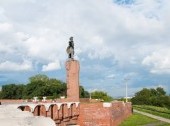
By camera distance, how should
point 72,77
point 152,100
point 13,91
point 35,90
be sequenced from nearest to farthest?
1. point 72,77
2. point 35,90
3. point 13,91
4. point 152,100

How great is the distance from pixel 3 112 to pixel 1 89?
264 ft

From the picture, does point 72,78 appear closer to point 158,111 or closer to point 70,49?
point 70,49

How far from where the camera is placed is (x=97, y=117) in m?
19.4

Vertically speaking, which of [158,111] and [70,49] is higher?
[70,49]

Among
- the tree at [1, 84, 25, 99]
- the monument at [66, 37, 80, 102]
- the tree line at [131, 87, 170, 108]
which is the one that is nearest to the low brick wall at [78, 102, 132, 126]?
the monument at [66, 37, 80, 102]

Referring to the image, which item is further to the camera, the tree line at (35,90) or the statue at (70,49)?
the tree line at (35,90)

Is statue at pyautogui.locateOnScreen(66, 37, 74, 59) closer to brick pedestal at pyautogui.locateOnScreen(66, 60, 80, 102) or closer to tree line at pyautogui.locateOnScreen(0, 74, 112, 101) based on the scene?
brick pedestal at pyautogui.locateOnScreen(66, 60, 80, 102)

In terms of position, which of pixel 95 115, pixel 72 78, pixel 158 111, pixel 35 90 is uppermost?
pixel 35 90

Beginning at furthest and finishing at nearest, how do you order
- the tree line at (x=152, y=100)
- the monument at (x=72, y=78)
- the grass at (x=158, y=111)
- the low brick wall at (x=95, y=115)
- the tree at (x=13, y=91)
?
1. the tree at (x=13, y=91)
2. the tree line at (x=152, y=100)
3. the grass at (x=158, y=111)
4. the monument at (x=72, y=78)
5. the low brick wall at (x=95, y=115)

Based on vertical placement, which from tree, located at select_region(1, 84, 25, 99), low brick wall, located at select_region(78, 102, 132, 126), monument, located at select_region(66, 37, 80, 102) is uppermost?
tree, located at select_region(1, 84, 25, 99)

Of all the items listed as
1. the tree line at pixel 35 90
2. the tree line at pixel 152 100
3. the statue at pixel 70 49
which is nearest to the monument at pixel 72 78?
the statue at pixel 70 49

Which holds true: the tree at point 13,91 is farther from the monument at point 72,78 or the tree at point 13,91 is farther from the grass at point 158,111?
the monument at point 72,78

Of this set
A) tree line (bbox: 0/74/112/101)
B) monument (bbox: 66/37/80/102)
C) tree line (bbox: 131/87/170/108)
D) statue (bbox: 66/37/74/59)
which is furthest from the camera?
tree line (bbox: 131/87/170/108)

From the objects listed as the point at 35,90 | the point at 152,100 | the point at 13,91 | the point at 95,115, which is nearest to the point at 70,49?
the point at 95,115
